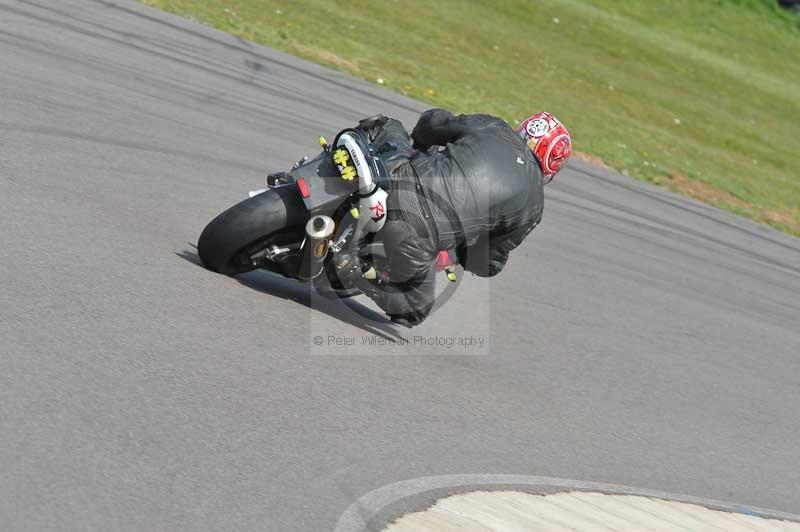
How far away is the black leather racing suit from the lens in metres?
5.72

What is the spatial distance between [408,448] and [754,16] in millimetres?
37560

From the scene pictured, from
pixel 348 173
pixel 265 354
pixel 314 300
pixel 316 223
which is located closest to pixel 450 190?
pixel 348 173

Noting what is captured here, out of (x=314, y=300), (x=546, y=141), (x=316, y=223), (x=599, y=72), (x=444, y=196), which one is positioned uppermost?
(x=546, y=141)

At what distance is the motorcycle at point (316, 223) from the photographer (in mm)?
5531

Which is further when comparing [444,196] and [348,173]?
[444,196]

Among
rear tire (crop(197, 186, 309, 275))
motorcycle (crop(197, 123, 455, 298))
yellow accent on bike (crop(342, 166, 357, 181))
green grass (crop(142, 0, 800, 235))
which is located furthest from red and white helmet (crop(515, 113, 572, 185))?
green grass (crop(142, 0, 800, 235))

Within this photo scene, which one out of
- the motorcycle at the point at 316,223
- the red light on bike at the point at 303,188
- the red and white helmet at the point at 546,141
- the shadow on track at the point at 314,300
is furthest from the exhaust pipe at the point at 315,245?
the red and white helmet at the point at 546,141

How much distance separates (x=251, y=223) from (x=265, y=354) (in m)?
0.86

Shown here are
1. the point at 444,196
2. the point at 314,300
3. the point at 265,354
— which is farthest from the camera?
the point at 314,300

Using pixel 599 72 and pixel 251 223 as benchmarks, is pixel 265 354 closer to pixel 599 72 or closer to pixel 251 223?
pixel 251 223

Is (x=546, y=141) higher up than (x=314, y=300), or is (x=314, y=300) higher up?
(x=546, y=141)

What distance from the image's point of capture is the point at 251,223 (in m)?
5.66

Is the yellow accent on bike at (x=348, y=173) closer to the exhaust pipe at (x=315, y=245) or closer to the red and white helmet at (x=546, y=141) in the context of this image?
the exhaust pipe at (x=315, y=245)

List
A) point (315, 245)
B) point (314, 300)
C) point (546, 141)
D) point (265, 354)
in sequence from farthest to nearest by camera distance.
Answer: point (314, 300) → point (546, 141) → point (315, 245) → point (265, 354)
